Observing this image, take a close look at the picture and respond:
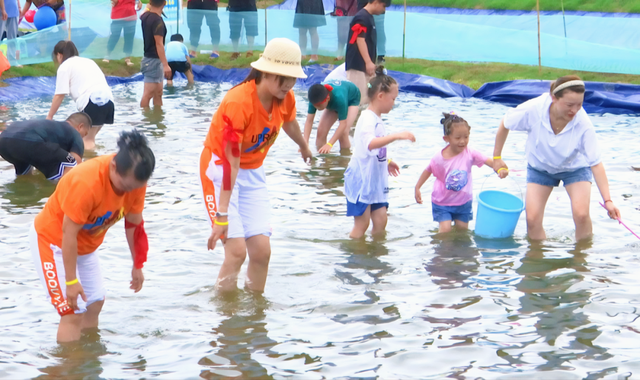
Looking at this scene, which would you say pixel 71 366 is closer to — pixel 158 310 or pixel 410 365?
pixel 158 310

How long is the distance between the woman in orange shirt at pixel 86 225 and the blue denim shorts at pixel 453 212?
329 cm

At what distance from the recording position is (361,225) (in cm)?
679

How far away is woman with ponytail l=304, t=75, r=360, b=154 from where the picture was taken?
950 centimetres

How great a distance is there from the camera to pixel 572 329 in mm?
4805

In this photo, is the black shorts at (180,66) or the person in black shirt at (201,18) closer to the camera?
the black shorts at (180,66)

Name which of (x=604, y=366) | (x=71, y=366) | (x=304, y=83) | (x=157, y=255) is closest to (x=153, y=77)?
(x=304, y=83)

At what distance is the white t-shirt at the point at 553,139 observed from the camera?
20.3 feet

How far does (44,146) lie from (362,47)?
525cm

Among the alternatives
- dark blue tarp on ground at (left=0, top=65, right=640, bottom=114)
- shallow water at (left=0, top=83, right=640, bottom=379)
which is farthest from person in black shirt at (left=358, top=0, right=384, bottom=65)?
shallow water at (left=0, top=83, right=640, bottom=379)

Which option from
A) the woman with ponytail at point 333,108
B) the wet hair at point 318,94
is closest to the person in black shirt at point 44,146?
the wet hair at point 318,94

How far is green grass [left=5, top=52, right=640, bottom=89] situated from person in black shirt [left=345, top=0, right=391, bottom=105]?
388 cm

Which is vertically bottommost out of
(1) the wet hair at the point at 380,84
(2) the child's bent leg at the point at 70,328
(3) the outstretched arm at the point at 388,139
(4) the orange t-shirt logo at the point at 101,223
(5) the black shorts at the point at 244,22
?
(2) the child's bent leg at the point at 70,328

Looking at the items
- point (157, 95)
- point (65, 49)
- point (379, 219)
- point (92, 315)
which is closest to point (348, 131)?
point (65, 49)

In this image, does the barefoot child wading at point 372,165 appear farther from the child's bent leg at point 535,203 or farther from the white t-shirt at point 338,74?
the white t-shirt at point 338,74
